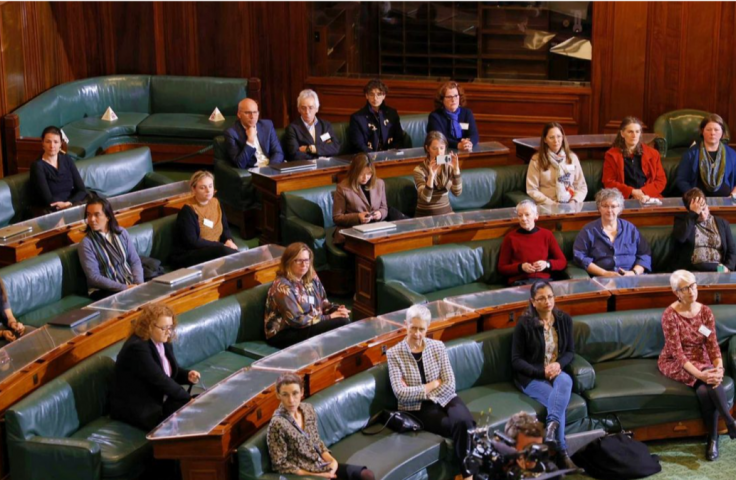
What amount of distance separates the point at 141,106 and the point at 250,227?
8.04ft

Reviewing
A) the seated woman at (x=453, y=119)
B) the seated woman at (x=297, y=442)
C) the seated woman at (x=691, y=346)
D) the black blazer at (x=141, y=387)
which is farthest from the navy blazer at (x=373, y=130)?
the seated woman at (x=297, y=442)

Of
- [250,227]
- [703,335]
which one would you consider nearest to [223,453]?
[703,335]

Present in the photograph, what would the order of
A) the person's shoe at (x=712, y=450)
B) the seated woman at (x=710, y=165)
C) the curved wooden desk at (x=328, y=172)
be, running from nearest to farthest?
the person's shoe at (x=712, y=450)
the curved wooden desk at (x=328, y=172)
the seated woman at (x=710, y=165)

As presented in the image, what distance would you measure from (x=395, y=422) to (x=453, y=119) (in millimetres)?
3464

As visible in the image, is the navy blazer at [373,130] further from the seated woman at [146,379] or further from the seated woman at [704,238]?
the seated woman at [146,379]

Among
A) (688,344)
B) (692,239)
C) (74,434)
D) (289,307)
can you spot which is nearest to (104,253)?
(289,307)

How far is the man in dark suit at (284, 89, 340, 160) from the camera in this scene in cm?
803

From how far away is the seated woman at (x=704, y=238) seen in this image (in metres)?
6.95

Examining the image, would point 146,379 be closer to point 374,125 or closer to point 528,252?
point 528,252

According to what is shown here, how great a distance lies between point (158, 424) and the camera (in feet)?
16.7

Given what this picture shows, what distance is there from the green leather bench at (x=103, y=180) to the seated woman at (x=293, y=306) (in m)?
2.20

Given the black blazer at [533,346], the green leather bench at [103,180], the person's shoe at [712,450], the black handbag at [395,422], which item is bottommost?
the person's shoe at [712,450]

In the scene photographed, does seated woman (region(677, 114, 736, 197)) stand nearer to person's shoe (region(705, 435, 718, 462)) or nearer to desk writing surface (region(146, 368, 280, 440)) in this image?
person's shoe (region(705, 435, 718, 462))

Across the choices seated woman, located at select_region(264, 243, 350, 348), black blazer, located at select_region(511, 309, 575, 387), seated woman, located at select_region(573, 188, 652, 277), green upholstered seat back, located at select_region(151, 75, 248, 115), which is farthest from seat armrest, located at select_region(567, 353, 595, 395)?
green upholstered seat back, located at select_region(151, 75, 248, 115)
